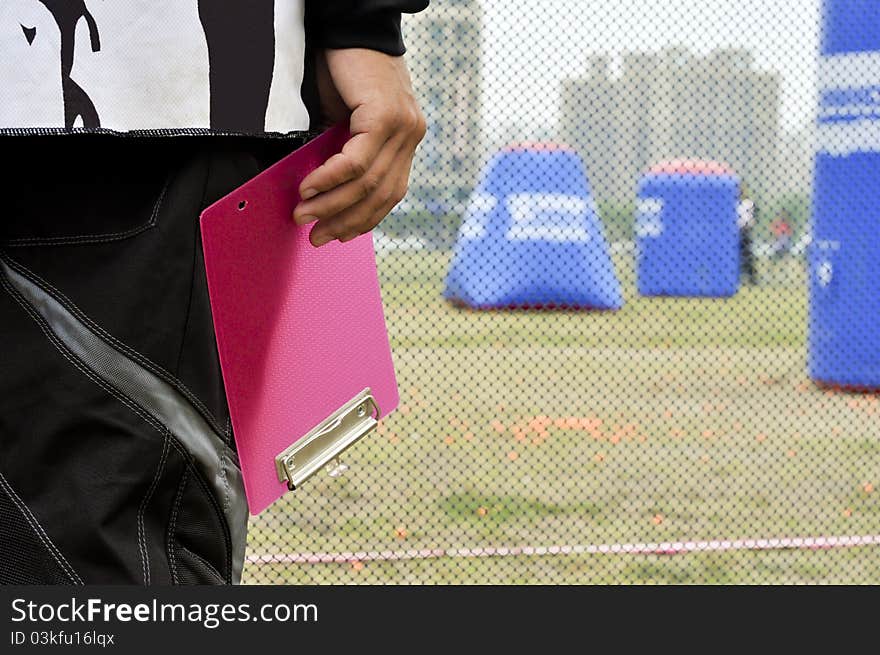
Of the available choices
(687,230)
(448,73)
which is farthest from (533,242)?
(448,73)

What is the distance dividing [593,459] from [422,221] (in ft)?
3.22

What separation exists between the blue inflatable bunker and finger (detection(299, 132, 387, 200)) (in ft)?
11.7

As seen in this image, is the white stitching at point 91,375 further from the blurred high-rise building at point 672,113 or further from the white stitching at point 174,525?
the blurred high-rise building at point 672,113

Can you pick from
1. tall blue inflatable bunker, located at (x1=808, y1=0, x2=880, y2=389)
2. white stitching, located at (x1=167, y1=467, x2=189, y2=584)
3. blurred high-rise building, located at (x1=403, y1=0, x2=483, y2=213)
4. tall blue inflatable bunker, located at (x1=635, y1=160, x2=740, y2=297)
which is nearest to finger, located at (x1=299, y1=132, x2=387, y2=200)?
white stitching, located at (x1=167, y1=467, x2=189, y2=584)

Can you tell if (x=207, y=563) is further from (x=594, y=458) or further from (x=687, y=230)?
(x=687, y=230)

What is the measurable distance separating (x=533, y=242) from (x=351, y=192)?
4159 mm

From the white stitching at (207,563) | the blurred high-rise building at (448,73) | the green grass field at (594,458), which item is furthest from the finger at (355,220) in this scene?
the blurred high-rise building at (448,73)

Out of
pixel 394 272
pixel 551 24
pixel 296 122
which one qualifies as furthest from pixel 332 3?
pixel 394 272

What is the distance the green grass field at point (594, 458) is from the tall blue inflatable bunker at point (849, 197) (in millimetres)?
165

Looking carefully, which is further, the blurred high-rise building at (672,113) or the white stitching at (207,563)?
the blurred high-rise building at (672,113)

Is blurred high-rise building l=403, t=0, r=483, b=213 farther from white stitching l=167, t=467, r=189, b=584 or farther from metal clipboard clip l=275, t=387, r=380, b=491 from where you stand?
white stitching l=167, t=467, r=189, b=584

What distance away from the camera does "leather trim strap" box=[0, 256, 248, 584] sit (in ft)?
2.30

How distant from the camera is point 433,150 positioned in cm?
338

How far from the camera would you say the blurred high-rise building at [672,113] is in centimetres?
304
